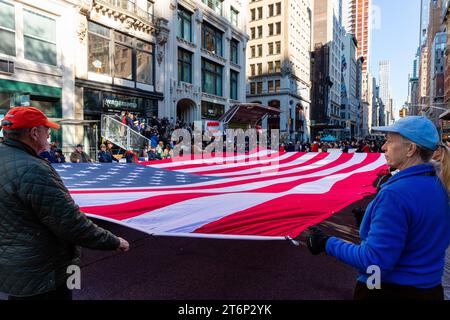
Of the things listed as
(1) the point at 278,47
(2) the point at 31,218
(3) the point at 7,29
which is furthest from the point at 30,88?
(1) the point at 278,47

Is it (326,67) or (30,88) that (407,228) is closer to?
(30,88)

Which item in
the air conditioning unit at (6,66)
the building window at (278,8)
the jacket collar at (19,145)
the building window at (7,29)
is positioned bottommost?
the jacket collar at (19,145)

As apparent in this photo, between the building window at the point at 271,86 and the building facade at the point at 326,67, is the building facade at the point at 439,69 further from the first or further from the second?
the building window at the point at 271,86

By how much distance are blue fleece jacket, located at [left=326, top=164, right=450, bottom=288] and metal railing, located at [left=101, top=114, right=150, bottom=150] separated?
53.5 ft

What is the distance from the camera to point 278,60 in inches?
2120

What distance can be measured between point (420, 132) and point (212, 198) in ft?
8.66

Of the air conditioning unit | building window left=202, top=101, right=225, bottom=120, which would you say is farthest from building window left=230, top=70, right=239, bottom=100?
the air conditioning unit

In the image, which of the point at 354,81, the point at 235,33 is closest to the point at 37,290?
the point at 235,33

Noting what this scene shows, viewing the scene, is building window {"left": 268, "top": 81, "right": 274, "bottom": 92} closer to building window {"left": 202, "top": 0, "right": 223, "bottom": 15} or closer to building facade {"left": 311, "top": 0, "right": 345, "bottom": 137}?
building facade {"left": 311, "top": 0, "right": 345, "bottom": 137}

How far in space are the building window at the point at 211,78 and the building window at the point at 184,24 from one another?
2984 millimetres

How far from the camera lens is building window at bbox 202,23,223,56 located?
2978 centimetres

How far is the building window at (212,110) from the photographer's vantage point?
29.7m

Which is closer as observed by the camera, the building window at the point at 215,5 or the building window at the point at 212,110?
the building window at the point at 212,110

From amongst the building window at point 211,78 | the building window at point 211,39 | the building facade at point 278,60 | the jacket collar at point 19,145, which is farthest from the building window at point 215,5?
the jacket collar at point 19,145
